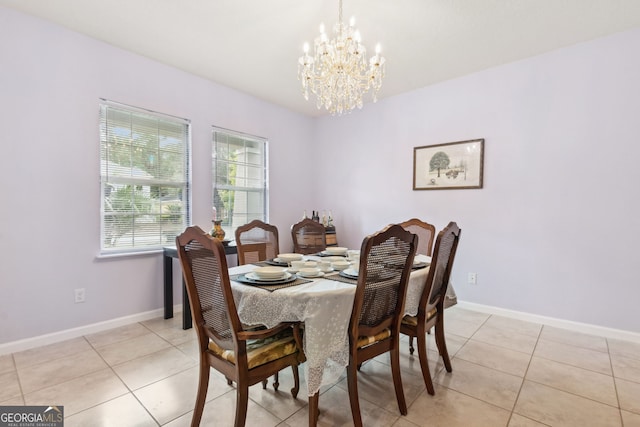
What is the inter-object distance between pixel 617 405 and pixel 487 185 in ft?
6.73

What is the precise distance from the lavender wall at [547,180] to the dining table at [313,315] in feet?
7.96

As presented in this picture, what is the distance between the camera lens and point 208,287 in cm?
137

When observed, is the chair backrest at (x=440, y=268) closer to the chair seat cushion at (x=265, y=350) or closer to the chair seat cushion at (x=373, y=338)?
the chair seat cushion at (x=373, y=338)

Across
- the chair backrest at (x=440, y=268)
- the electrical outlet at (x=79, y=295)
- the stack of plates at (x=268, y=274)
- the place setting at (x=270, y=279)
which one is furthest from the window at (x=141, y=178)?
the chair backrest at (x=440, y=268)

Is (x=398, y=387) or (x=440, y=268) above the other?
(x=440, y=268)

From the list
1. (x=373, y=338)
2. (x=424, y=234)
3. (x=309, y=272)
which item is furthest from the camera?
(x=424, y=234)

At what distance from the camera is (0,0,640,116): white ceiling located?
221 centimetres

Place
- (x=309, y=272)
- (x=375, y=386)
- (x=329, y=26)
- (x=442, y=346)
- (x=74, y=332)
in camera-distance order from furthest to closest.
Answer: (x=74, y=332)
(x=329, y=26)
(x=442, y=346)
(x=375, y=386)
(x=309, y=272)

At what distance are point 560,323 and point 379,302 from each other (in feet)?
7.89

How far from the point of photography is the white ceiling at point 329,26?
87.0 inches

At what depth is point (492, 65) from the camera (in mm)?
3113

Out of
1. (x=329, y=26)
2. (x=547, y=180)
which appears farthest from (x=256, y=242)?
(x=547, y=180)

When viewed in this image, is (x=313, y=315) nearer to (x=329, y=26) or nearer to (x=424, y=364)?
(x=424, y=364)

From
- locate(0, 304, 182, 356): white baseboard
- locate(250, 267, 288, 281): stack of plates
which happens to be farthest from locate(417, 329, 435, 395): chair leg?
locate(0, 304, 182, 356): white baseboard
